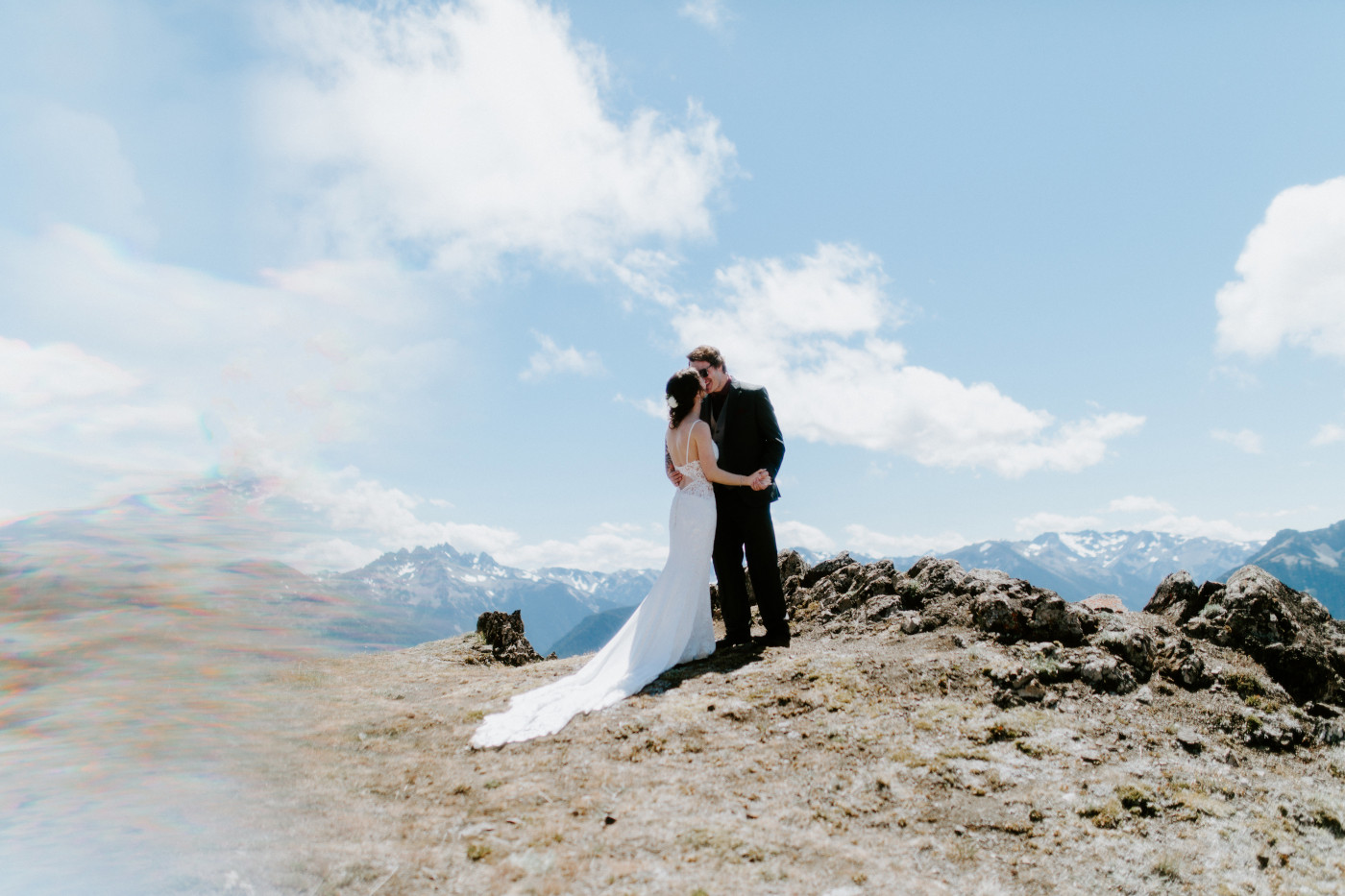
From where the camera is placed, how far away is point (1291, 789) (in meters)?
5.19

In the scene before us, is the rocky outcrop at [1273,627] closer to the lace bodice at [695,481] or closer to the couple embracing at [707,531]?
the couple embracing at [707,531]

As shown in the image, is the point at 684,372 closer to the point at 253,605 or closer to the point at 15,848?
the point at 253,605

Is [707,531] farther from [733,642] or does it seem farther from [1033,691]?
[1033,691]

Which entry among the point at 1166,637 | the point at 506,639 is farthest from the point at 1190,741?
the point at 506,639

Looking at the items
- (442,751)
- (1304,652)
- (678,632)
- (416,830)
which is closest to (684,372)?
(678,632)

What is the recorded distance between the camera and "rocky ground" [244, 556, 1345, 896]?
3986mm

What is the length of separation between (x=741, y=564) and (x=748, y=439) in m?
1.97

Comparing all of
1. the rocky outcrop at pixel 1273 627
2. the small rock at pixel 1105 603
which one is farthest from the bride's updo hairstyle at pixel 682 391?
the rocky outcrop at pixel 1273 627

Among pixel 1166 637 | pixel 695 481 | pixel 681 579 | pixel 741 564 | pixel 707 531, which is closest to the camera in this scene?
pixel 1166 637

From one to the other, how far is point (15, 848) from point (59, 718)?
1.06 m

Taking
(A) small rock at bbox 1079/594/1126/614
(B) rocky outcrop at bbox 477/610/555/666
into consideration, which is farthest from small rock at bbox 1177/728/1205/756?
(B) rocky outcrop at bbox 477/610/555/666

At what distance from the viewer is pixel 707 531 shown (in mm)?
9250

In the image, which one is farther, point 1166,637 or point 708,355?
point 708,355

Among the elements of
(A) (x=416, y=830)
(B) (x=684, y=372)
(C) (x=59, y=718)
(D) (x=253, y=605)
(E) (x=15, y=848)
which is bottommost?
(A) (x=416, y=830)
